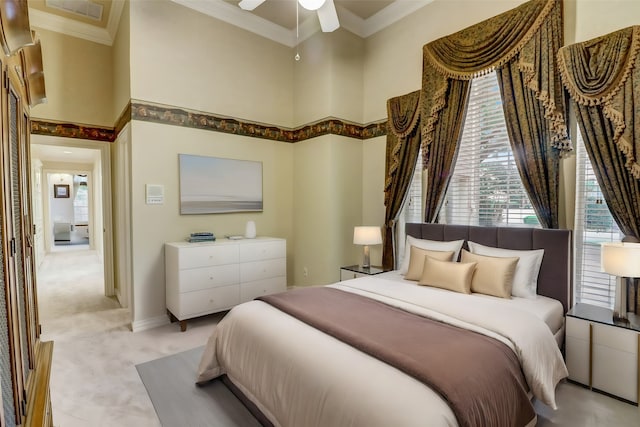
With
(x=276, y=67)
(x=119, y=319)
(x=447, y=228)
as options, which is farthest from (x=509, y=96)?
(x=119, y=319)

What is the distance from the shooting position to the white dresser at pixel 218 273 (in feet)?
11.5

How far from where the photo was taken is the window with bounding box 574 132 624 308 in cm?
262

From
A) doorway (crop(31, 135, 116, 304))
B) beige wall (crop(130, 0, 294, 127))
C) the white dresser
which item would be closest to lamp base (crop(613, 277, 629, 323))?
the white dresser

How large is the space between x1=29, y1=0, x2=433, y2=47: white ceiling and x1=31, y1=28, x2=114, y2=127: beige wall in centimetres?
13

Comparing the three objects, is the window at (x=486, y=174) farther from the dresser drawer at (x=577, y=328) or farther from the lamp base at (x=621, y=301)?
the dresser drawer at (x=577, y=328)

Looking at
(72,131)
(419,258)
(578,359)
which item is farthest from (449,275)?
(72,131)

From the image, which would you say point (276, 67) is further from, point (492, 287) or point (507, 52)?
point (492, 287)

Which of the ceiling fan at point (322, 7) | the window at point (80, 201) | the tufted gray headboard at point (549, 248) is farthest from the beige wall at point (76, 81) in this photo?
the window at point (80, 201)

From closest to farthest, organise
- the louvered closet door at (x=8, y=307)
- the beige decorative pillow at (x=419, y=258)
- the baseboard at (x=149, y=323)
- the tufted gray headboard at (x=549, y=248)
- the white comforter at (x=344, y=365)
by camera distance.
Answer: the louvered closet door at (x=8, y=307)
the white comforter at (x=344, y=365)
the tufted gray headboard at (x=549, y=248)
the beige decorative pillow at (x=419, y=258)
the baseboard at (x=149, y=323)

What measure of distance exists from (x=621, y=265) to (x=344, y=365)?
2.02m

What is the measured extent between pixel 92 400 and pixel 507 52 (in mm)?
4335

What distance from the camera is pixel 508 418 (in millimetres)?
1556

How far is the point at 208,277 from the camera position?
3645 millimetres

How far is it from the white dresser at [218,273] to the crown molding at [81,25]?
2.80 metres
